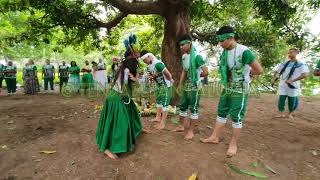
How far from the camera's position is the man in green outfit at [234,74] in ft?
14.5

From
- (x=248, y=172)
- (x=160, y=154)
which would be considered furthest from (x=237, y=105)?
(x=160, y=154)

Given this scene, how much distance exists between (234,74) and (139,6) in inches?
203

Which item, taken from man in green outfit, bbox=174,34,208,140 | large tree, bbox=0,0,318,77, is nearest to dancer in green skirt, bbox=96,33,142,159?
man in green outfit, bbox=174,34,208,140

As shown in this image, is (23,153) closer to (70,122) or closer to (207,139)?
(70,122)

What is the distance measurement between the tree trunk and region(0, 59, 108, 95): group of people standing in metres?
5.96

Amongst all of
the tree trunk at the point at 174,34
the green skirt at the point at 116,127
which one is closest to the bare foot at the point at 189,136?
the green skirt at the point at 116,127

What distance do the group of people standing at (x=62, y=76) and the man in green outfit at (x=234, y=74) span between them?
10220 mm

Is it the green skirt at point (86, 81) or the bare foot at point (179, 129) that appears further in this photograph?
the green skirt at point (86, 81)

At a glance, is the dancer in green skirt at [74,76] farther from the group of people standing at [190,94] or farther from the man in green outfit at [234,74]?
the man in green outfit at [234,74]

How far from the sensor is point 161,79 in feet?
20.9

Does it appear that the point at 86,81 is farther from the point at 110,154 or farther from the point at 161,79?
the point at 110,154

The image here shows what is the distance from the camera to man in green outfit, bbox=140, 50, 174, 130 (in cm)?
594

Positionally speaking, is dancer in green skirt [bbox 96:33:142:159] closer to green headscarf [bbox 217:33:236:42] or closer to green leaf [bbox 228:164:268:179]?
green headscarf [bbox 217:33:236:42]

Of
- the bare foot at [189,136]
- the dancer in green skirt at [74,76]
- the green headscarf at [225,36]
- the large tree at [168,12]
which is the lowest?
the bare foot at [189,136]
